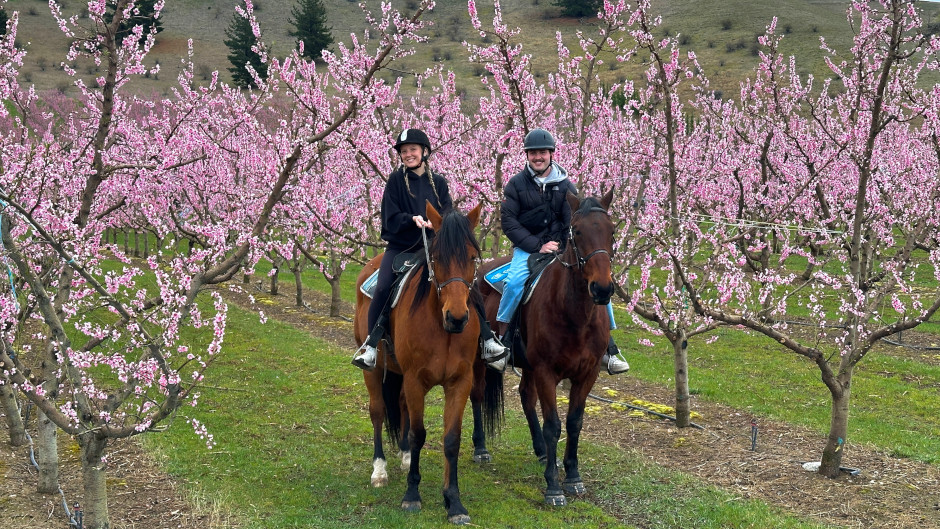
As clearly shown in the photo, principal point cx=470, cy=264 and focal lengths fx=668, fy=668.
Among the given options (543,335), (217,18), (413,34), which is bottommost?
(543,335)

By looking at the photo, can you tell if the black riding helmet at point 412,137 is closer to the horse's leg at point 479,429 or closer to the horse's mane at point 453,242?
the horse's mane at point 453,242

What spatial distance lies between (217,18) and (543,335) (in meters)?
100.0

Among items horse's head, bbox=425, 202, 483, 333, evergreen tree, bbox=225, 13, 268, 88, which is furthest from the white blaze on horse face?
evergreen tree, bbox=225, 13, 268, 88

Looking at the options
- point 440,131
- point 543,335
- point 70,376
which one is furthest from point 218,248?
point 440,131

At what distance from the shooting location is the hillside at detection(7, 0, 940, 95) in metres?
67.5

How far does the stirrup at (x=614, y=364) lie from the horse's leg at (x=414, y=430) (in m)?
2.17

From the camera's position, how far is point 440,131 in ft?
68.5

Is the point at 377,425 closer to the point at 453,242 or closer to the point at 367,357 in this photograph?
the point at 367,357

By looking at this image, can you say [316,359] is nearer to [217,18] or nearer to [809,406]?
[809,406]

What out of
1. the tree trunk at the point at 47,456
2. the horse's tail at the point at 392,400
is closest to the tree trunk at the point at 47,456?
the tree trunk at the point at 47,456

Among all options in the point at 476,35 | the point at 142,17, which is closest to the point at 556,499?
the point at 142,17

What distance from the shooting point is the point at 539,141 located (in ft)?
24.2

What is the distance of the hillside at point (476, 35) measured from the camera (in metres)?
67.5

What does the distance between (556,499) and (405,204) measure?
11.0 ft
